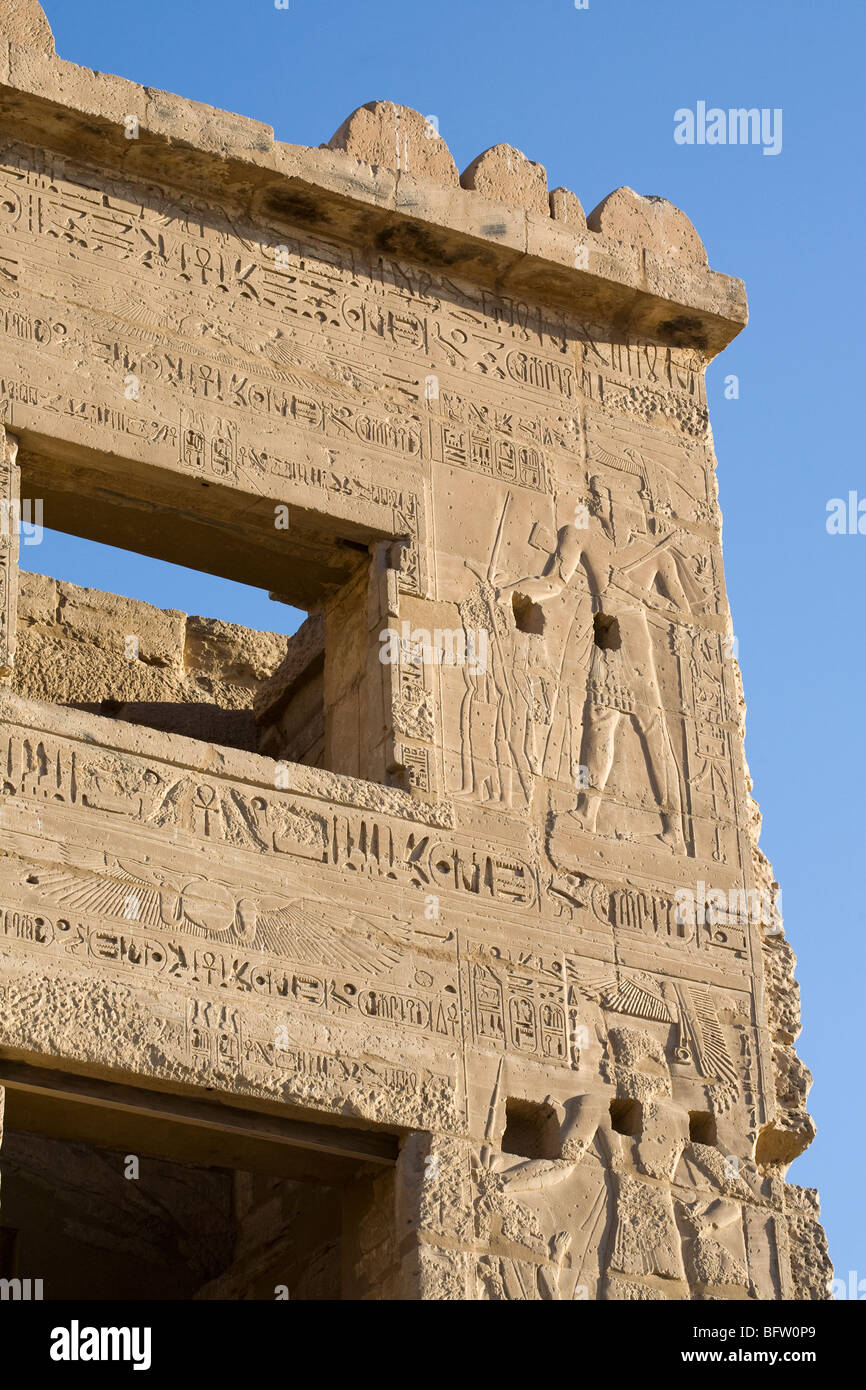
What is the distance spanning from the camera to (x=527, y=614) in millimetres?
8570

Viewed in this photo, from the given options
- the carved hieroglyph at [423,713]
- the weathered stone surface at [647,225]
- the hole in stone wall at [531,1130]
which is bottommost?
the hole in stone wall at [531,1130]

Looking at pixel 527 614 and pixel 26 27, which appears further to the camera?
pixel 527 614

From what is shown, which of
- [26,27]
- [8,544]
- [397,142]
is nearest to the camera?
[8,544]

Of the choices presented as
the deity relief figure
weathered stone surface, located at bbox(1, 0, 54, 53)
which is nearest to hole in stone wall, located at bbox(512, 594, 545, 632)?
the deity relief figure

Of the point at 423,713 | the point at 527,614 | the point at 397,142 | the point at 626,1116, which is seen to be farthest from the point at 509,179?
the point at 626,1116

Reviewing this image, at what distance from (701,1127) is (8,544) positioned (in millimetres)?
2893

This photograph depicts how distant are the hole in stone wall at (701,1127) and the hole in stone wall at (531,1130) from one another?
0.56 metres

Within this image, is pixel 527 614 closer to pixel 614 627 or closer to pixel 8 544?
pixel 614 627

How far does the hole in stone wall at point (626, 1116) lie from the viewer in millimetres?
7871

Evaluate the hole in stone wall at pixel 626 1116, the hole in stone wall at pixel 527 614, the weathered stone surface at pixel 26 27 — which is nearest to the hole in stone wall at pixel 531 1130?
the hole in stone wall at pixel 626 1116

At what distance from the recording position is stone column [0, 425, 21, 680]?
7492 millimetres

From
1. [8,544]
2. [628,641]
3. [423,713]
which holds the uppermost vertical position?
[628,641]

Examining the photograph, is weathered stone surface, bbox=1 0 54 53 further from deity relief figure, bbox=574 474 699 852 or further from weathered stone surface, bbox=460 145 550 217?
deity relief figure, bbox=574 474 699 852

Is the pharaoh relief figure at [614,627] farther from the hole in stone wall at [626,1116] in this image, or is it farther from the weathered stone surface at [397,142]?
the weathered stone surface at [397,142]
